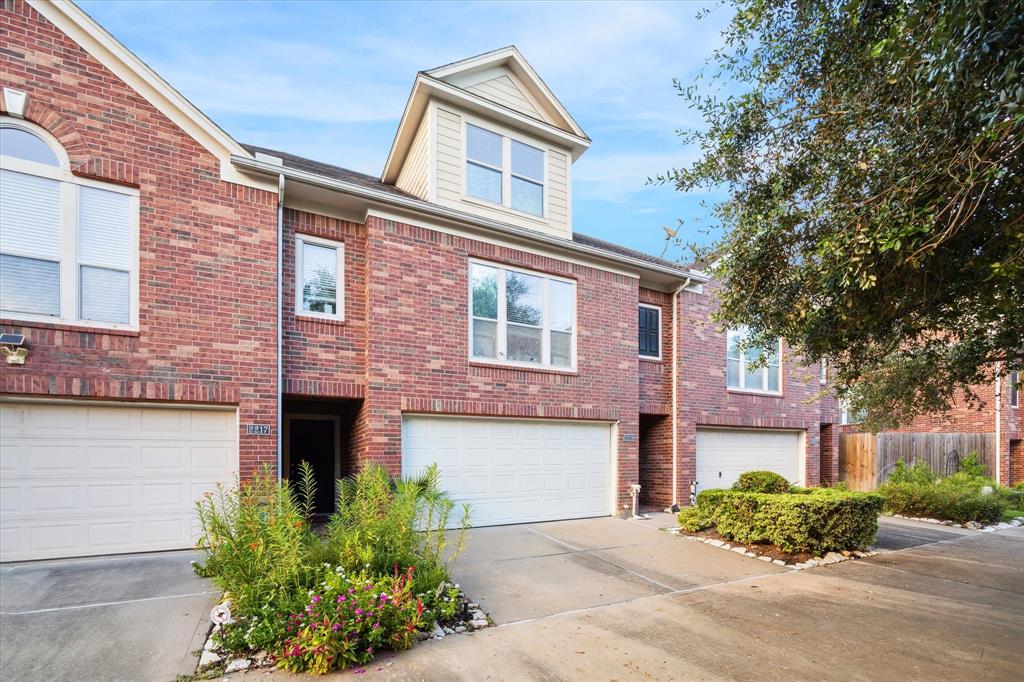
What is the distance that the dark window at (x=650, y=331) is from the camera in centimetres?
1334

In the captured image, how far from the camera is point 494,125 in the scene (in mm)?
11195

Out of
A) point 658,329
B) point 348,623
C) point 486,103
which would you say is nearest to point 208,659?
point 348,623

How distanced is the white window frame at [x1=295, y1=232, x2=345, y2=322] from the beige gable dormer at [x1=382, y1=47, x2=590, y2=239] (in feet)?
6.55

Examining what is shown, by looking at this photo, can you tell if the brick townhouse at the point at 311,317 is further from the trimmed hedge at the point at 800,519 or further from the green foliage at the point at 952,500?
the green foliage at the point at 952,500

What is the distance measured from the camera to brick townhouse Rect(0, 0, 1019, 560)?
7.38 meters

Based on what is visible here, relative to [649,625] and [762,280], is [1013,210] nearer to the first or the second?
[762,280]

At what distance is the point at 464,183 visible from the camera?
10.7m

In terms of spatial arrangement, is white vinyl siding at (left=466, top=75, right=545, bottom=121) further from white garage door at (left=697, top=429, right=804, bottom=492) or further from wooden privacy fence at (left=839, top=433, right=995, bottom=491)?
wooden privacy fence at (left=839, top=433, right=995, bottom=491)

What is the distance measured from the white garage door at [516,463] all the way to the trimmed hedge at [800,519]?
2690 mm

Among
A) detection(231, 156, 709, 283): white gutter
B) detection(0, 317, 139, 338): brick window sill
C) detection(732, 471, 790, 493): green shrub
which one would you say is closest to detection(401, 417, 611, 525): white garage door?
detection(732, 471, 790, 493): green shrub

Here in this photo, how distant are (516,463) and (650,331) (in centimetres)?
506

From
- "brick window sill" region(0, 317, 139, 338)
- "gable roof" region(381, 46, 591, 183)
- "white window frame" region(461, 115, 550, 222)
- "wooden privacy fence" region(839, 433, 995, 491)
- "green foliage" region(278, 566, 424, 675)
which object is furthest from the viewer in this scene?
"wooden privacy fence" region(839, 433, 995, 491)

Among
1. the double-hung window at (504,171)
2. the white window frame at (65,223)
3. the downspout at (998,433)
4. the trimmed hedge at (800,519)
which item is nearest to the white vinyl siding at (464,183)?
the double-hung window at (504,171)

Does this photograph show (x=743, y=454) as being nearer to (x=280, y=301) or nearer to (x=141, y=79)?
(x=280, y=301)
